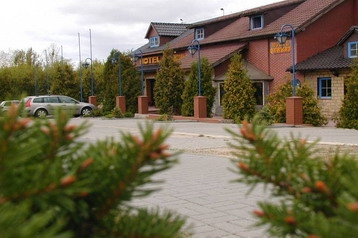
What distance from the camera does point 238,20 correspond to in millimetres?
35375

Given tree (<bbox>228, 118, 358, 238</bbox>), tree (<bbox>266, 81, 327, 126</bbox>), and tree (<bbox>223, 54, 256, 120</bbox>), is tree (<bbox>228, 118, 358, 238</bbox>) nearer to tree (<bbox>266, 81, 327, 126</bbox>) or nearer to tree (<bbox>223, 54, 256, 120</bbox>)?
tree (<bbox>266, 81, 327, 126</bbox>)

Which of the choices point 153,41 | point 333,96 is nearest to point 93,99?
point 153,41

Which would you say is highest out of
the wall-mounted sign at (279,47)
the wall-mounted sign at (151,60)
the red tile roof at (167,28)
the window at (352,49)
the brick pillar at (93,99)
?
the red tile roof at (167,28)

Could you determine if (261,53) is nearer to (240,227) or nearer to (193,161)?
(193,161)

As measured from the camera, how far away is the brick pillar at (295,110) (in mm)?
21531

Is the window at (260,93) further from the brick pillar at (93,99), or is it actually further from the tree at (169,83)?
the brick pillar at (93,99)

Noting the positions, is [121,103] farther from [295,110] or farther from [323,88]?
[295,110]

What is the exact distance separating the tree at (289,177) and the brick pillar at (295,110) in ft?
66.9

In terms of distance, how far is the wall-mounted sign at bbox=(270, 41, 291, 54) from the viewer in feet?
91.5

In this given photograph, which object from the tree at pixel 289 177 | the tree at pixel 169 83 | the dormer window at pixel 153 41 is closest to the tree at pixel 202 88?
the tree at pixel 169 83

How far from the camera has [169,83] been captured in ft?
95.3

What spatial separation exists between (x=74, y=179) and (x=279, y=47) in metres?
28.1

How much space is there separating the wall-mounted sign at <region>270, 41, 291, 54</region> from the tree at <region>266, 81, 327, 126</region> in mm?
4969

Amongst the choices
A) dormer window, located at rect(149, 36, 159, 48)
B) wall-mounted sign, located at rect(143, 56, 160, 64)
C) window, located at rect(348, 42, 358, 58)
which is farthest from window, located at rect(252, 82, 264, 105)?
dormer window, located at rect(149, 36, 159, 48)
